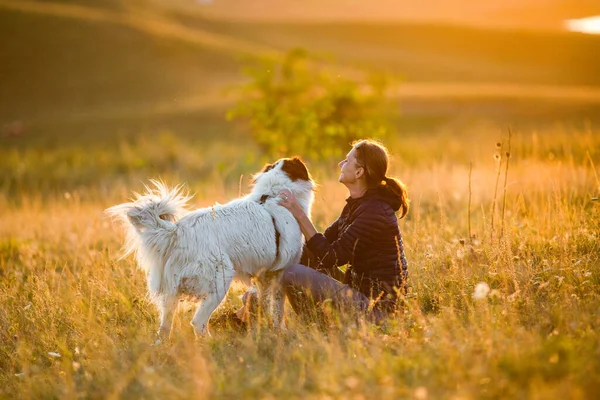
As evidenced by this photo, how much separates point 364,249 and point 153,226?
189 cm

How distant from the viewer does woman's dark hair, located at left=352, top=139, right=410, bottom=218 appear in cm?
505

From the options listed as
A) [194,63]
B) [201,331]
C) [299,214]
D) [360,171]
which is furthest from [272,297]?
[194,63]

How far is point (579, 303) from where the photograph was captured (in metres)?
4.25

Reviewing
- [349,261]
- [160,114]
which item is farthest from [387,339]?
[160,114]

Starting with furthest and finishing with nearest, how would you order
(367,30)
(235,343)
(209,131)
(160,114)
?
(367,30) < (160,114) < (209,131) < (235,343)

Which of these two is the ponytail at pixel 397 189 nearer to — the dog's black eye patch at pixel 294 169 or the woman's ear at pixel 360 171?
the woman's ear at pixel 360 171

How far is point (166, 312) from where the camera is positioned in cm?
486

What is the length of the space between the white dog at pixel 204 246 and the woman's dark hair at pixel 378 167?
0.86m

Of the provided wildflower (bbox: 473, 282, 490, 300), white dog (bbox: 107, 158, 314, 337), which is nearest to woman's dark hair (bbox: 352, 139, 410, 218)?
white dog (bbox: 107, 158, 314, 337)

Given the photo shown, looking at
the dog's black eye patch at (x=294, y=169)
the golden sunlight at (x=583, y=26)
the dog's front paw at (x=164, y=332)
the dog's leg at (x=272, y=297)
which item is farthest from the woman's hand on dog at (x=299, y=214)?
the golden sunlight at (x=583, y=26)

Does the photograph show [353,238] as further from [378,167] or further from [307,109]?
[307,109]

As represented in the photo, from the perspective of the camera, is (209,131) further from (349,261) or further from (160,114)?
(349,261)

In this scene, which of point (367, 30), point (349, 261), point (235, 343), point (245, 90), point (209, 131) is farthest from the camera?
point (367, 30)

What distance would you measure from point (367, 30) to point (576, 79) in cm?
3065
